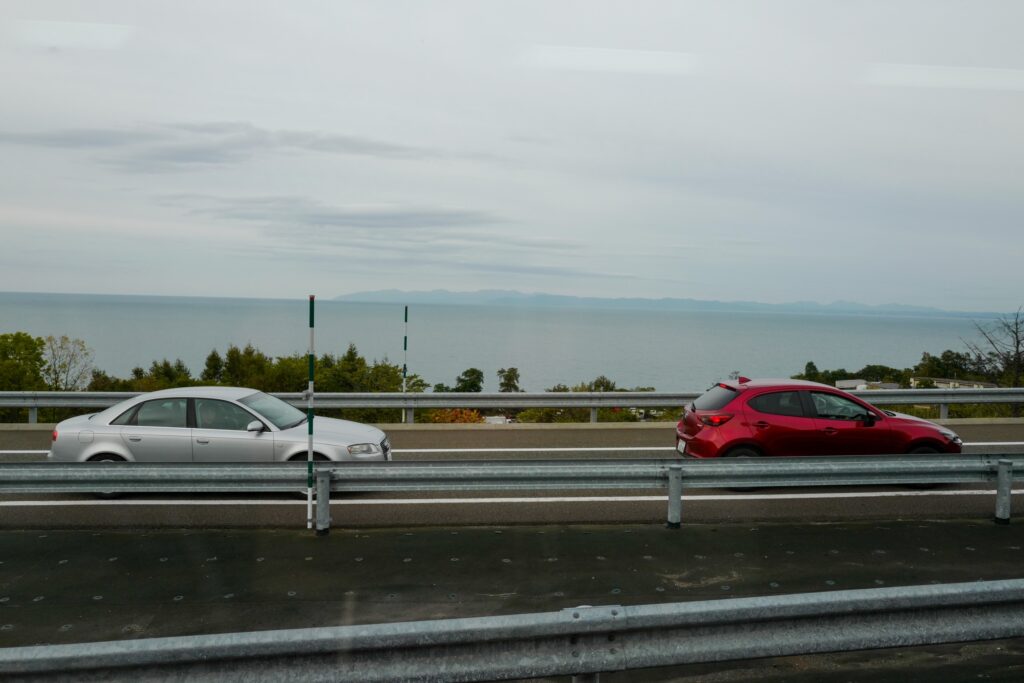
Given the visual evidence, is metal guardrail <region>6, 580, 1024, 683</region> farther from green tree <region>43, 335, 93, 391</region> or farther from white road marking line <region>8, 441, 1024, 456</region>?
green tree <region>43, 335, 93, 391</region>

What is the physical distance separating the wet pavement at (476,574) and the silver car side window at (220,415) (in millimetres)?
2204

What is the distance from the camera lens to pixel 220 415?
1064 centimetres

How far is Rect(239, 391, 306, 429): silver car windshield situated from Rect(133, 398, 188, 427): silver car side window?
754 mm

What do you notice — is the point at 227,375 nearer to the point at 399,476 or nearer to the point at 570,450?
the point at 570,450

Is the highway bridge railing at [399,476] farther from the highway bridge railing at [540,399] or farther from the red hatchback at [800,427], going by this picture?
the highway bridge railing at [540,399]

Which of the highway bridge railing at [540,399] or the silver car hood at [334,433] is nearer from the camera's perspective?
the silver car hood at [334,433]

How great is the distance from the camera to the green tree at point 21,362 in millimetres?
59219

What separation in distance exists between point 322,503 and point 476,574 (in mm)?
2075

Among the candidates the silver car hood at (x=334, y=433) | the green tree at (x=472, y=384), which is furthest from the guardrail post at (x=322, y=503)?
the green tree at (x=472, y=384)

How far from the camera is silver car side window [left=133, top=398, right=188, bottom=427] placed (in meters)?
10.6

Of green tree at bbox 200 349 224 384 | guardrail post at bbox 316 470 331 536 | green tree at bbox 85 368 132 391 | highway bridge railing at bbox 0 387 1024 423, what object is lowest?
guardrail post at bbox 316 470 331 536

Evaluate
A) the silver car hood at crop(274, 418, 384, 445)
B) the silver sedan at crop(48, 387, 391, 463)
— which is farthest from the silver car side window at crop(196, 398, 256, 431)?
the silver car hood at crop(274, 418, 384, 445)

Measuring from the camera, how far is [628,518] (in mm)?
9203

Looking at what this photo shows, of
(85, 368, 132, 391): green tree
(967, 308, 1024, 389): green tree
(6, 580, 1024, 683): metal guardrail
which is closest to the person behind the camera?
(6, 580, 1024, 683): metal guardrail
